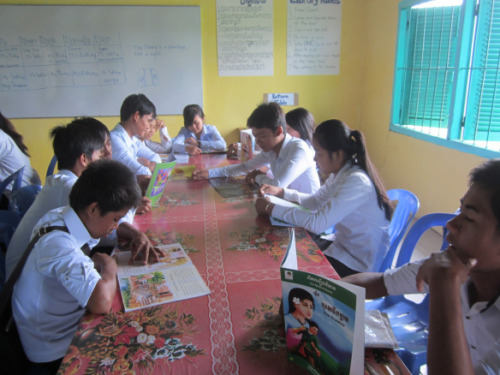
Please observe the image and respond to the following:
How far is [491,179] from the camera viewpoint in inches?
34.0

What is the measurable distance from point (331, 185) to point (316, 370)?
1.20 meters

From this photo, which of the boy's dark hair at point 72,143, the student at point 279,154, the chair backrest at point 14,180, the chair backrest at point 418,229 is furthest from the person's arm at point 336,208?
the chair backrest at point 14,180

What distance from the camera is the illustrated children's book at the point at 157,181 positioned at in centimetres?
179

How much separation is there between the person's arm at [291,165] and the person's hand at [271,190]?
12 centimetres

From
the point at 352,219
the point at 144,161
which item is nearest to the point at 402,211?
the point at 352,219

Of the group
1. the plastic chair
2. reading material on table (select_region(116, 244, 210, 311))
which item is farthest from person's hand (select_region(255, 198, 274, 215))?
the plastic chair

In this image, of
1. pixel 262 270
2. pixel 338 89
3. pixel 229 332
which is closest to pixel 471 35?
pixel 338 89

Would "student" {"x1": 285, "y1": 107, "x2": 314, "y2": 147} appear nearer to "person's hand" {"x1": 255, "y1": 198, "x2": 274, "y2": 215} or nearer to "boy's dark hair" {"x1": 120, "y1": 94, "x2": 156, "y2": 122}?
"boy's dark hair" {"x1": 120, "y1": 94, "x2": 156, "y2": 122}

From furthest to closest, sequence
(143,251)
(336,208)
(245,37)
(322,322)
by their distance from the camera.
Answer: (245,37)
(336,208)
(143,251)
(322,322)

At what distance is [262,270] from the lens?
1.21 m

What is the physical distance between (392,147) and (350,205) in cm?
289

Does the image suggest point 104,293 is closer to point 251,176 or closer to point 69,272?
point 69,272

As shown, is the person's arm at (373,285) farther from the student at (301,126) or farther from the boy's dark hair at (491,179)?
the student at (301,126)

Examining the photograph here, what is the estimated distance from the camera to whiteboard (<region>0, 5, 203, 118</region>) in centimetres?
416
